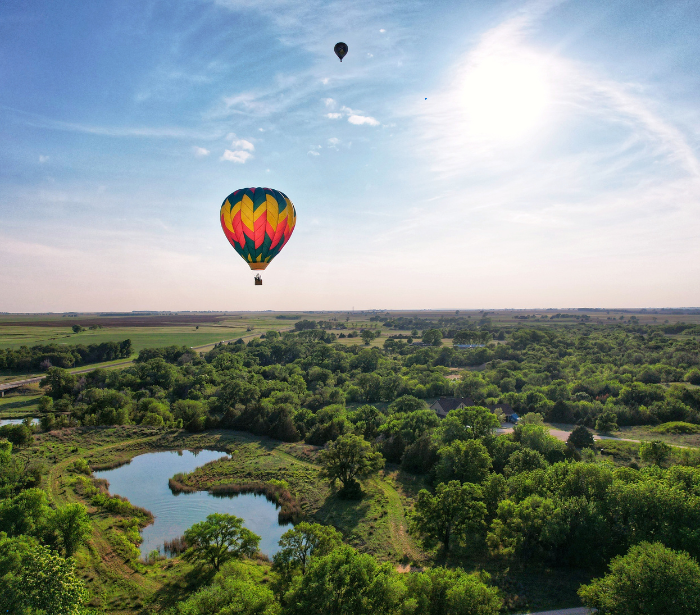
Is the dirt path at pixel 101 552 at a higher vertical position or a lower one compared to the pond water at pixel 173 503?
higher

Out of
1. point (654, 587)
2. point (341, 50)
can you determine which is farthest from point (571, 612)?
point (341, 50)

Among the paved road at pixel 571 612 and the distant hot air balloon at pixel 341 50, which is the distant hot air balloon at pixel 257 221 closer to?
the distant hot air balloon at pixel 341 50

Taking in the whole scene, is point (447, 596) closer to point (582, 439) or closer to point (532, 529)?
point (532, 529)

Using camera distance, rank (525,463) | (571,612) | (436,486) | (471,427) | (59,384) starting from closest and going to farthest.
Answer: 1. (571,612)
2. (436,486)
3. (525,463)
4. (471,427)
5. (59,384)

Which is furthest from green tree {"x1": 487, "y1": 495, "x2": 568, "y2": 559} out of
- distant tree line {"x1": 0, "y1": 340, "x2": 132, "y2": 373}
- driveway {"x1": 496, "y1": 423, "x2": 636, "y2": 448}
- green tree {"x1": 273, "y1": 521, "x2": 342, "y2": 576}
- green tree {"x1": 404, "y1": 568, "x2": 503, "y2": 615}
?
distant tree line {"x1": 0, "y1": 340, "x2": 132, "y2": 373}

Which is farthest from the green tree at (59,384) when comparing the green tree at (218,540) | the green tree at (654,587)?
the green tree at (654,587)

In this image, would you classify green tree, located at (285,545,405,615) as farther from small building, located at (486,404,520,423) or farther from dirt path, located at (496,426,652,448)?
small building, located at (486,404,520,423)
